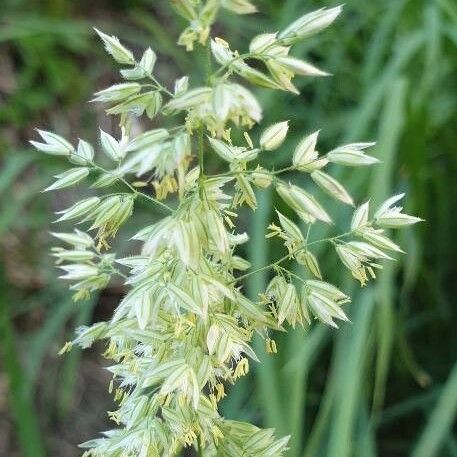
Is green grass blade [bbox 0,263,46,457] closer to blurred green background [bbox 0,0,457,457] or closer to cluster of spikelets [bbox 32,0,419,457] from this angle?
blurred green background [bbox 0,0,457,457]

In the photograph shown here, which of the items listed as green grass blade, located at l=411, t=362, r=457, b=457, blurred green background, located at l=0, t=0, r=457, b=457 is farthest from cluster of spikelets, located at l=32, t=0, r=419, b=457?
green grass blade, located at l=411, t=362, r=457, b=457

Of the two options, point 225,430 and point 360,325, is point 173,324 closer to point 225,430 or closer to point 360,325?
point 225,430

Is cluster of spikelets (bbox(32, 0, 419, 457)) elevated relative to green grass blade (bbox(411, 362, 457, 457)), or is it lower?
elevated

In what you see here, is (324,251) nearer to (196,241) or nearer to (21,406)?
(21,406)

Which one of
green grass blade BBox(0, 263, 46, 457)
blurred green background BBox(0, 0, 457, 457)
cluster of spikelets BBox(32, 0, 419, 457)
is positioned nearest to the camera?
cluster of spikelets BBox(32, 0, 419, 457)

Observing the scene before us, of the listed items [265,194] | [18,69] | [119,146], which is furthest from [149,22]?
[119,146]

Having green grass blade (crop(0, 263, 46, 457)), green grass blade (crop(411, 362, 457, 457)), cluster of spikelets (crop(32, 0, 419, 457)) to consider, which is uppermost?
green grass blade (crop(0, 263, 46, 457))

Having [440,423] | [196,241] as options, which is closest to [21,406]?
[440,423]

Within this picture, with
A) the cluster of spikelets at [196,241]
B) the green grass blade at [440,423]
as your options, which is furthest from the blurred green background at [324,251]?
the cluster of spikelets at [196,241]
